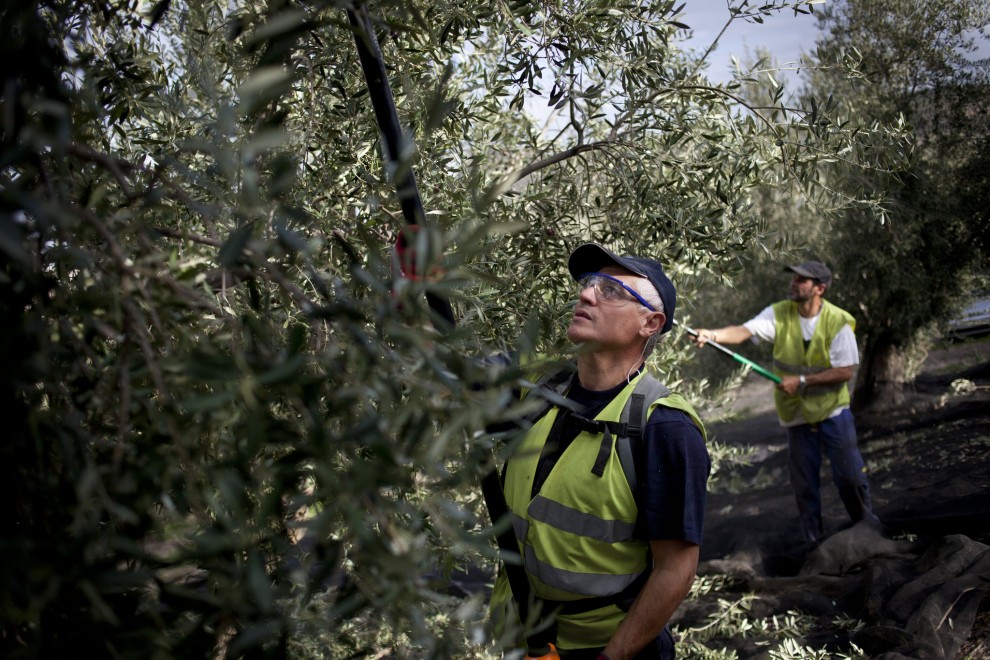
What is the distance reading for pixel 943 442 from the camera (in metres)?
9.22

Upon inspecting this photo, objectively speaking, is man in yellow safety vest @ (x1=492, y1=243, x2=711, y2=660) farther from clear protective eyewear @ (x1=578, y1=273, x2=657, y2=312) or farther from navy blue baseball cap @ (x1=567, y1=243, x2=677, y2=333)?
navy blue baseball cap @ (x1=567, y1=243, x2=677, y2=333)

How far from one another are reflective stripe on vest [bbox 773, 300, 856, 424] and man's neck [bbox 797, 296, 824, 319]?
0.04 m

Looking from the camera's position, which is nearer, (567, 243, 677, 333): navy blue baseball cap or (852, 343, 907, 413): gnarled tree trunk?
(567, 243, 677, 333): navy blue baseball cap

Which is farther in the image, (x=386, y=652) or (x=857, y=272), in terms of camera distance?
(x=857, y=272)

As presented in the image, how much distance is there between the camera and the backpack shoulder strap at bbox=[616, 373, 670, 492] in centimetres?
270

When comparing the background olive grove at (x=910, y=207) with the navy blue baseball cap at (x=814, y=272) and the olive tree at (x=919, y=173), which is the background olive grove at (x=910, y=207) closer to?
the olive tree at (x=919, y=173)

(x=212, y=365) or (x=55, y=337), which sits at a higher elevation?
(x=55, y=337)

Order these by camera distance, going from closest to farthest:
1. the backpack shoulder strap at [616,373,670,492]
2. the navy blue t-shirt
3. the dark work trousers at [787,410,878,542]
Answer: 1. the navy blue t-shirt
2. the backpack shoulder strap at [616,373,670,492]
3. the dark work trousers at [787,410,878,542]

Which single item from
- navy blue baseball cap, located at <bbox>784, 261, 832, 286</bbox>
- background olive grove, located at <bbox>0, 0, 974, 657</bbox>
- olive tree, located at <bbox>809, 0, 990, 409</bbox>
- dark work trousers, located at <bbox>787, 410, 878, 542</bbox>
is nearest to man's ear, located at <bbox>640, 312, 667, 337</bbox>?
background olive grove, located at <bbox>0, 0, 974, 657</bbox>

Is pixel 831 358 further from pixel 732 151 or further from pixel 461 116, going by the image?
pixel 461 116

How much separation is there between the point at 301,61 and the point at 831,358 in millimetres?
5786

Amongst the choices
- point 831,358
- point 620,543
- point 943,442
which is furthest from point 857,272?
point 620,543

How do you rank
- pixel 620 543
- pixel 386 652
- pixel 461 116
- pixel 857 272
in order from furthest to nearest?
pixel 857 272, pixel 386 652, pixel 461 116, pixel 620 543

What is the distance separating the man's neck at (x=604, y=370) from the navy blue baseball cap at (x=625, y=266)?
0.81 feet
